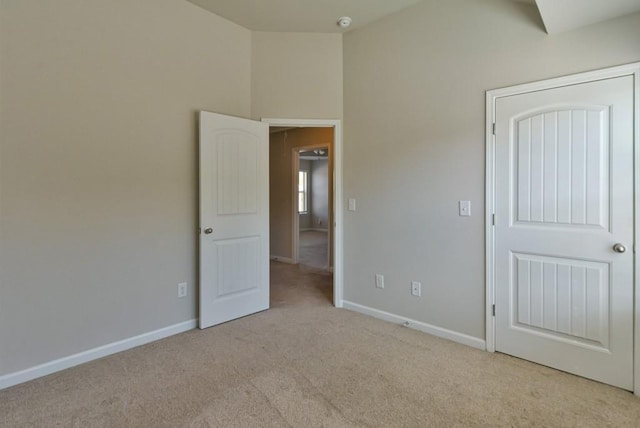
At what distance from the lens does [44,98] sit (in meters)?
2.17

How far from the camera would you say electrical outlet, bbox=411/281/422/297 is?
2.96m

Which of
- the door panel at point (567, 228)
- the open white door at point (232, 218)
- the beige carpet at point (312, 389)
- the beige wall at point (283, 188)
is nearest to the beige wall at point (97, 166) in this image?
the open white door at point (232, 218)

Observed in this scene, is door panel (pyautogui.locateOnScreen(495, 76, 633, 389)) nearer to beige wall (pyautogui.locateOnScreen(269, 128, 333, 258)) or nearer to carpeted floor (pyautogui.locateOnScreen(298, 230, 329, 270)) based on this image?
carpeted floor (pyautogui.locateOnScreen(298, 230, 329, 270))

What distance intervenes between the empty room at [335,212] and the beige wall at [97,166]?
0.05 ft

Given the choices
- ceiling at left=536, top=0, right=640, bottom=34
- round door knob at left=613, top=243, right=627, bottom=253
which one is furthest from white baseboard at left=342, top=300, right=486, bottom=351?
ceiling at left=536, top=0, right=640, bottom=34

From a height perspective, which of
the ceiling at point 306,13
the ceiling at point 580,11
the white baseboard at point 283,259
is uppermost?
the ceiling at point 306,13

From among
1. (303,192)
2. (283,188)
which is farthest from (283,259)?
(303,192)

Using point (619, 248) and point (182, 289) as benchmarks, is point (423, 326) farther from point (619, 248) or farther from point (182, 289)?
point (182, 289)

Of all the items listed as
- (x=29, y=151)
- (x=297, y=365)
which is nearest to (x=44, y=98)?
(x=29, y=151)

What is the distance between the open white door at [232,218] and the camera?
2.98 meters

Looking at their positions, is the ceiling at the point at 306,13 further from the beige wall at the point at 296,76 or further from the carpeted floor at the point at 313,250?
the carpeted floor at the point at 313,250

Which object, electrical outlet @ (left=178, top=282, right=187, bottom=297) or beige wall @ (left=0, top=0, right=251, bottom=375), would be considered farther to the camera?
electrical outlet @ (left=178, top=282, right=187, bottom=297)

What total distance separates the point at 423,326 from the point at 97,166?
9.52 feet

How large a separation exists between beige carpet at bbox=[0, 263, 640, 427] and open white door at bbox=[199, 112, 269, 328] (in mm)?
438
